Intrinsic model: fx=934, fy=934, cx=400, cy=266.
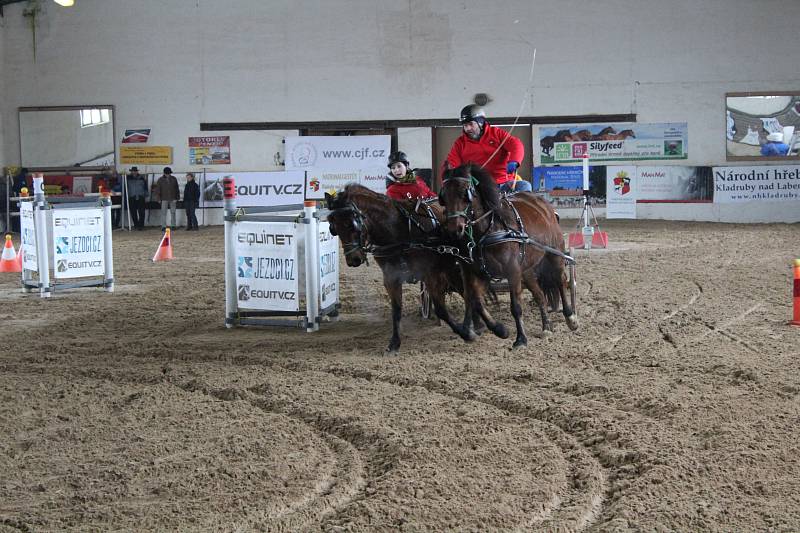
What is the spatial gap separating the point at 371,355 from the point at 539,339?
173 centimetres

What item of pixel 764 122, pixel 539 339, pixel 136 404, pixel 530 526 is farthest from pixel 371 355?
pixel 764 122

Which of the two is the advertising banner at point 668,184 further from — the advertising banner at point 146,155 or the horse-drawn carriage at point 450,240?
the horse-drawn carriage at point 450,240

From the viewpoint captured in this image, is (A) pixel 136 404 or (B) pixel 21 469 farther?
(A) pixel 136 404

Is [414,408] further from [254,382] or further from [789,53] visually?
[789,53]

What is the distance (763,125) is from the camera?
85.3ft

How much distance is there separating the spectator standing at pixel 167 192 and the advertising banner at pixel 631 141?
11248mm

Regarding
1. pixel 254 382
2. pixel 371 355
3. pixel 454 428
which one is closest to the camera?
pixel 454 428

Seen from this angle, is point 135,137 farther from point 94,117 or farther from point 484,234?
point 484,234

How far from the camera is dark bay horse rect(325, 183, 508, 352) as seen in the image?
851cm

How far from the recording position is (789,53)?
1015 inches

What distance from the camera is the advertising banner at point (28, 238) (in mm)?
12789

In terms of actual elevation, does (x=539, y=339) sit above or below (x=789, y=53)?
below

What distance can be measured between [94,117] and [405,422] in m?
23.9

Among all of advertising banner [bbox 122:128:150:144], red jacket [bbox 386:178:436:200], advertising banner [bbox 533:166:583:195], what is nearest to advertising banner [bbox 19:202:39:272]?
red jacket [bbox 386:178:436:200]
